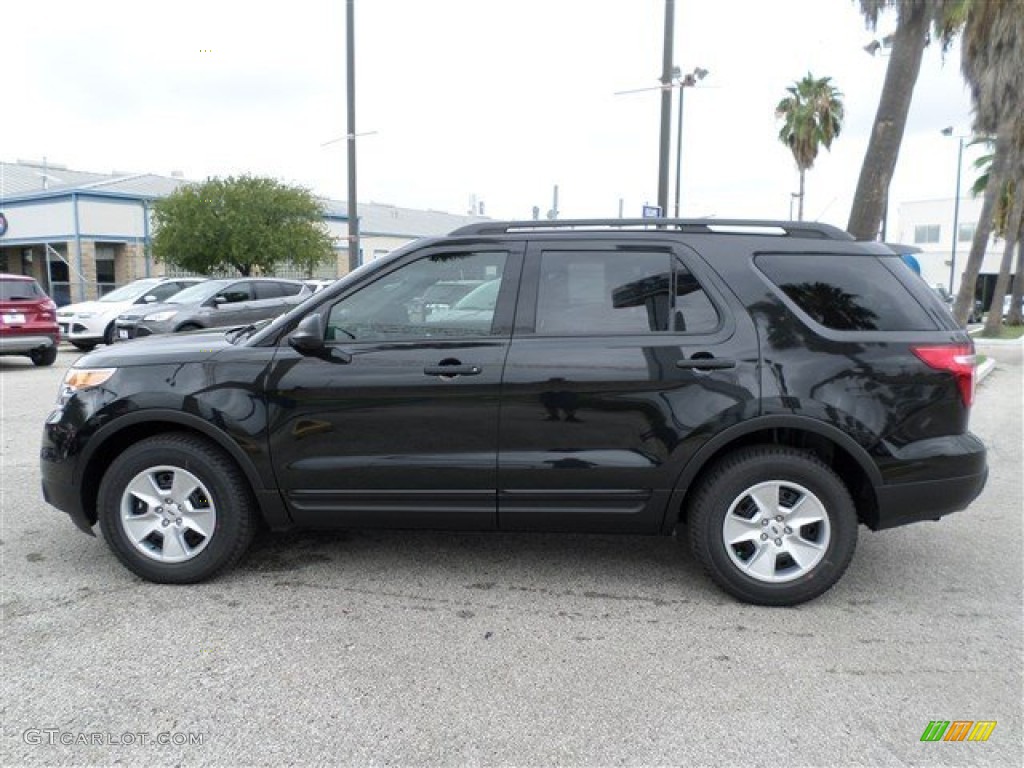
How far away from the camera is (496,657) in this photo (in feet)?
11.2

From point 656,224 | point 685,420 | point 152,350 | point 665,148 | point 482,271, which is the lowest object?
point 685,420

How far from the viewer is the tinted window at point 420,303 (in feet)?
13.2

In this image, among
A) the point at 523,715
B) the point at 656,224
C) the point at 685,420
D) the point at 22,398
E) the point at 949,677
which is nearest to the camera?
the point at 523,715

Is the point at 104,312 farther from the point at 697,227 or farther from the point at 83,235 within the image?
the point at 697,227

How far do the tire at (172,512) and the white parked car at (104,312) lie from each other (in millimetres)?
13493

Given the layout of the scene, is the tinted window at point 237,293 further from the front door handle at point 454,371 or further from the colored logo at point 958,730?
the colored logo at point 958,730

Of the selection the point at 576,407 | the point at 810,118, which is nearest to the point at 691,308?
the point at 576,407

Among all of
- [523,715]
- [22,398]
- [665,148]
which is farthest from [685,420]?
[22,398]

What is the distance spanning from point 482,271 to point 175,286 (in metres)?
15.2

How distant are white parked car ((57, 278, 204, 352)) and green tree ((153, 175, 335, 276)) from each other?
27.8 ft

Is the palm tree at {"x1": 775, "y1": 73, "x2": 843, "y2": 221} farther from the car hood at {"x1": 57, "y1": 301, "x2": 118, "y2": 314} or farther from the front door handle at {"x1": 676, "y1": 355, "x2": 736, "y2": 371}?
the front door handle at {"x1": 676, "y1": 355, "x2": 736, "y2": 371}

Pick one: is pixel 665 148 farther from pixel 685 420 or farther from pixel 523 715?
pixel 523 715

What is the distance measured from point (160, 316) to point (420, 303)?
1163cm

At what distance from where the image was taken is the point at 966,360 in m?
3.88
